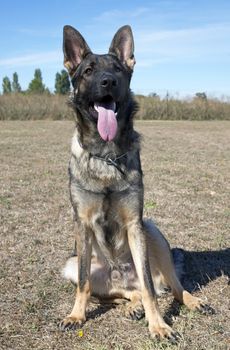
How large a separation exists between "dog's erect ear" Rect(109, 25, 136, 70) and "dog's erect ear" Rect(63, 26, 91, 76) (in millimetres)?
260

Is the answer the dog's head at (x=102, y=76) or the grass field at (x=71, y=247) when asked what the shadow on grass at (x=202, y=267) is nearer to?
the grass field at (x=71, y=247)

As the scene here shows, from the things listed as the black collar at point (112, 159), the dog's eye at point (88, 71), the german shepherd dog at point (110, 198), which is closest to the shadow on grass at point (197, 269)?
the german shepherd dog at point (110, 198)

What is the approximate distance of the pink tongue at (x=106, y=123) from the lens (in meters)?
3.76

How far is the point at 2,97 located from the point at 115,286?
3000 centimetres

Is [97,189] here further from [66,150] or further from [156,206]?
[66,150]

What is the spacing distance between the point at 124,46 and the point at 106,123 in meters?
0.89

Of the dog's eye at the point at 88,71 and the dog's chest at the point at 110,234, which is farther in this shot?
the dog's eye at the point at 88,71

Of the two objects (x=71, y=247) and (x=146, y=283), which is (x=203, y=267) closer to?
(x=146, y=283)

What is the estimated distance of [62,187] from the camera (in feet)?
28.1

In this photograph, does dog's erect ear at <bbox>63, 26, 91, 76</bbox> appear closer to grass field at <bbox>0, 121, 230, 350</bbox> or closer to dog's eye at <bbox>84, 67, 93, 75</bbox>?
dog's eye at <bbox>84, 67, 93, 75</bbox>

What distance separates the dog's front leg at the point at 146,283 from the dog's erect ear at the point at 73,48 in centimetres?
153

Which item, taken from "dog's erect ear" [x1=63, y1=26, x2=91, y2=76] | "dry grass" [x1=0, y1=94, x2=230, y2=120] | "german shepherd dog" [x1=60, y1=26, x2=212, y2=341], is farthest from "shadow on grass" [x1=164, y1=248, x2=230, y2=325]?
"dry grass" [x1=0, y1=94, x2=230, y2=120]

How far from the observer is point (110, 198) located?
373 cm

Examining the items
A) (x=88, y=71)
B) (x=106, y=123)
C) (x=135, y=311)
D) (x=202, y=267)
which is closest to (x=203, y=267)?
(x=202, y=267)
